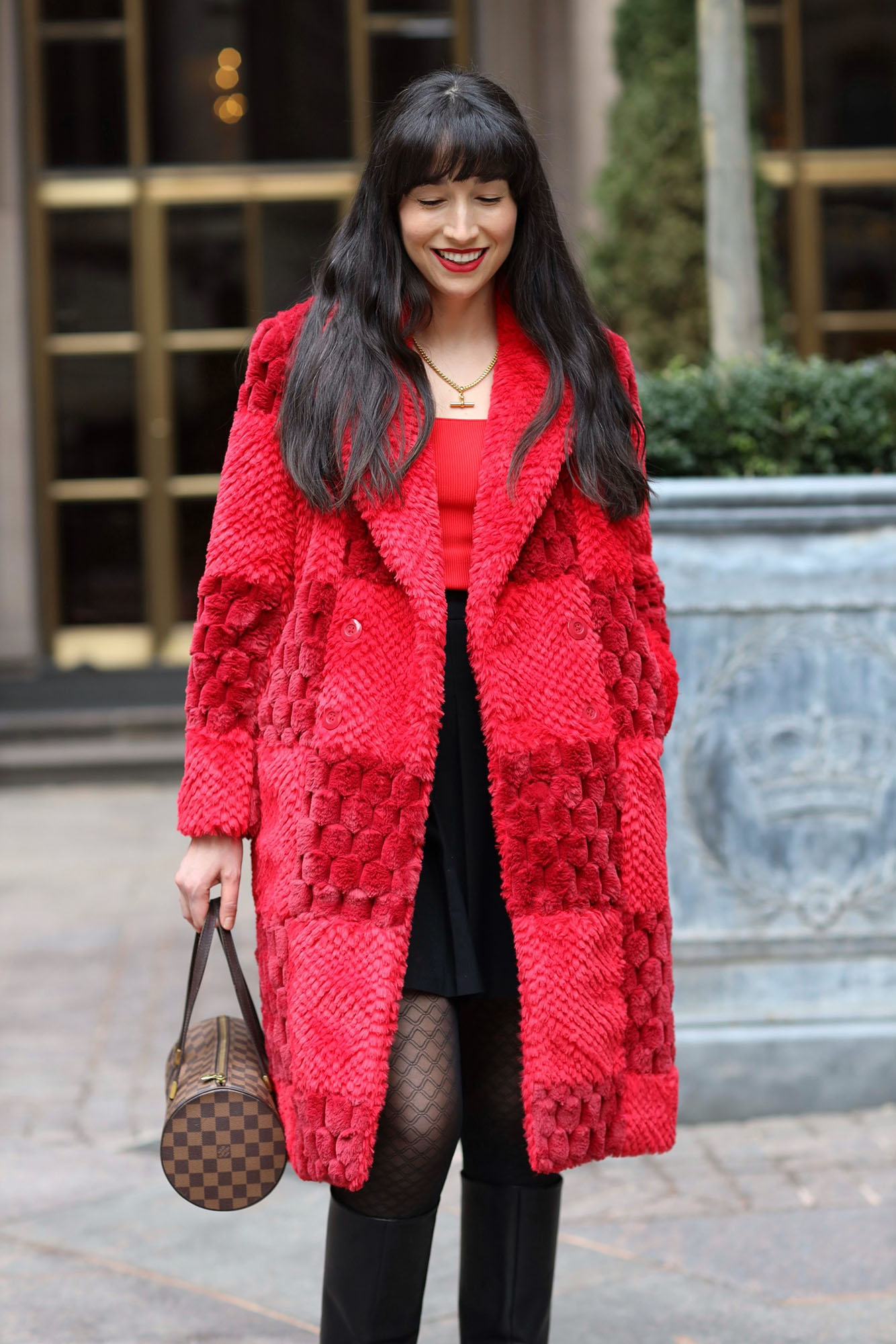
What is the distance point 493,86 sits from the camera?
2230 mm

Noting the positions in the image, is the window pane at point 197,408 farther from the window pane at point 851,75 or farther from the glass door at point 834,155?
the window pane at point 851,75

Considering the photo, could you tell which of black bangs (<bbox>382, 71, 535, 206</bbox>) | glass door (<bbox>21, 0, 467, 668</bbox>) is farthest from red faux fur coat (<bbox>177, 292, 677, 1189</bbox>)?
glass door (<bbox>21, 0, 467, 668</bbox>)

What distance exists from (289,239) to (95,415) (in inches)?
60.7

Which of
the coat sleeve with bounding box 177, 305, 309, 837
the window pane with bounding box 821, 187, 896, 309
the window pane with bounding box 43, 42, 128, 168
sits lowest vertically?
the coat sleeve with bounding box 177, 305, 309, 837

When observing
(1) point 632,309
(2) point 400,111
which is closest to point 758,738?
(2) point 400,111

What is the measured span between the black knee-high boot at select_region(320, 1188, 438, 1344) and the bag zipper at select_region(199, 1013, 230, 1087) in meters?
0.20

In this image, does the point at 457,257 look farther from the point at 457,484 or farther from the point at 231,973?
the point at 231,973

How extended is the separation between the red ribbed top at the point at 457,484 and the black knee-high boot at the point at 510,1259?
0.84 m

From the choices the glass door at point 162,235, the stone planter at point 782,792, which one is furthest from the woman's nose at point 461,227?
the glass door at point 162,235

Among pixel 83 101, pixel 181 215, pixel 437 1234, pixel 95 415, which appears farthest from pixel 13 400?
pixel 437 1234

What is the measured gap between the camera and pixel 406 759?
210 centimetres

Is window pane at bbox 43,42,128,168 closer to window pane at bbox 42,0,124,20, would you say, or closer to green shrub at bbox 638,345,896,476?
window pane at bbox 42,0,124,20

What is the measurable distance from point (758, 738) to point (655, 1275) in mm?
1259

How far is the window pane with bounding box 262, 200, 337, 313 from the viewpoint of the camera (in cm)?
989
